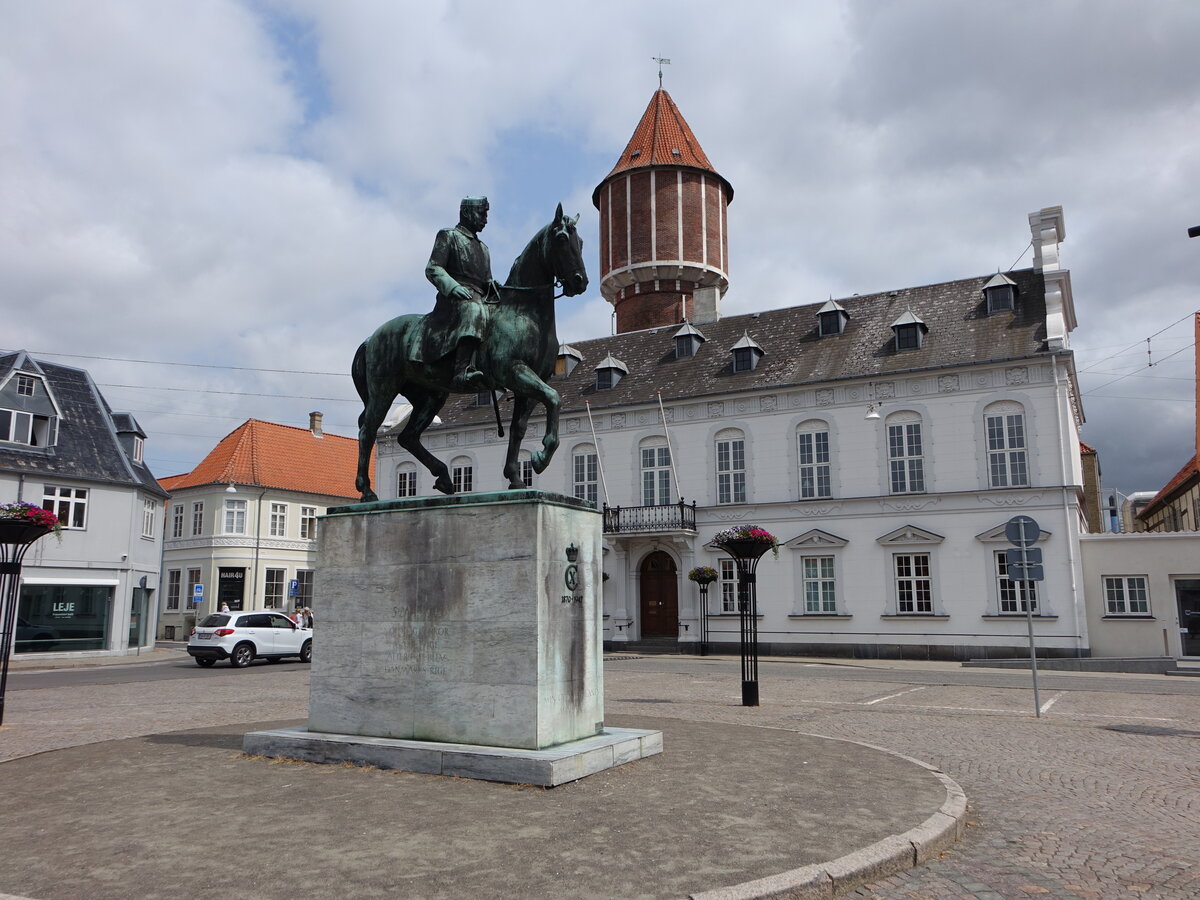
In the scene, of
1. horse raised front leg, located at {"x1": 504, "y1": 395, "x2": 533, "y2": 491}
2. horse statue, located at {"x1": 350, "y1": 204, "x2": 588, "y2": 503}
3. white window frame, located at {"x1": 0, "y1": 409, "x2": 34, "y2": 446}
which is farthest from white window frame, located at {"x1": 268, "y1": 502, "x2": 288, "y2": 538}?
horse raised front leg, located at {"x1": 504, "y1": 395, "x2": 533, "y2": 491}

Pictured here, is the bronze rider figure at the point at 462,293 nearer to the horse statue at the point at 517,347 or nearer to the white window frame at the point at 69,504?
the horse statue at the point at 517,347

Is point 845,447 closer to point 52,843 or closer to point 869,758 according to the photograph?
point 869,758

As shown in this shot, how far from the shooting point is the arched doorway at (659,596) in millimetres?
35875

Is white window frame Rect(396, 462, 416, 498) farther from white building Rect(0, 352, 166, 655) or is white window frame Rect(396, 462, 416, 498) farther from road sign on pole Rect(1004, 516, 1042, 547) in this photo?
road sign on pole Rect(1004, 516, 1042, 547)

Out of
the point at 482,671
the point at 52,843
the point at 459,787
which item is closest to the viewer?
the point at 52,843

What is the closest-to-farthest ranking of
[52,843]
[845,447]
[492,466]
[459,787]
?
[52,843] → [459,787] → [845,447] → [492,466]

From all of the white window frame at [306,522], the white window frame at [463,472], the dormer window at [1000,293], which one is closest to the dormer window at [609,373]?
the white window frame at [463,472]

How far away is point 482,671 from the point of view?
772 cm

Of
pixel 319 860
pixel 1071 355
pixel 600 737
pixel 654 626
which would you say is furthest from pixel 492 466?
pixel 319 860

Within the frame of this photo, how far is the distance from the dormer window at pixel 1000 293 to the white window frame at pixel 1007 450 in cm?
437

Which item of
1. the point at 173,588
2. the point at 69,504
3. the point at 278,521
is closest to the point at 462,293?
the point at 69,504

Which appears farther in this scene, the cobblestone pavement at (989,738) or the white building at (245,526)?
the white building at (245,526)

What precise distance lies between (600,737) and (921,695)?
11118mm

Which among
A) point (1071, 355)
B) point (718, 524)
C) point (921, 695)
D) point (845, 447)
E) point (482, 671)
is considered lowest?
point (921, 695)
